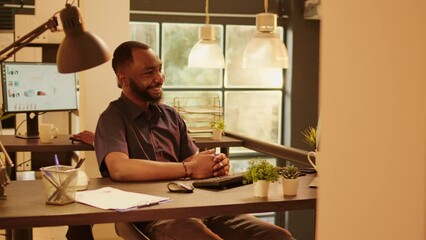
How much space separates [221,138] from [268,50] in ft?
3.43

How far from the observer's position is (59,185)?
2051 mm

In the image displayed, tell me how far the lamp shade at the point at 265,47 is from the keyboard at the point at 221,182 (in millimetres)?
991

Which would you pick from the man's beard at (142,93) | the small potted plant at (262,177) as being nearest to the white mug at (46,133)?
the man's beard at (142,93)

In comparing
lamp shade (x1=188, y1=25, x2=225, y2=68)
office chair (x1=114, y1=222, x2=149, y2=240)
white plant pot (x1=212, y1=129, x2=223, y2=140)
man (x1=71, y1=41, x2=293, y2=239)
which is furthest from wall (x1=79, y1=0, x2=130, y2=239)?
office chair (x1=114, y1=222, x2=149, y2=240)

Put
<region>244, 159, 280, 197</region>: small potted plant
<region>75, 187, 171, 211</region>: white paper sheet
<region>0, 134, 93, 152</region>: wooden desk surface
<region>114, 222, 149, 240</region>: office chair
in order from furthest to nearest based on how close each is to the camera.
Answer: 1. <region>0, 134, 93, 152</region>: wooden desk surface
2. <region>114, 222, 149, 240</region>: office chair
3. <region>244, 159, 280, 197</region>: small potted plant
4. <region>75, 187, 171, 211</region>: white paper sheet

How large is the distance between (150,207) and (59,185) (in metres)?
0.31

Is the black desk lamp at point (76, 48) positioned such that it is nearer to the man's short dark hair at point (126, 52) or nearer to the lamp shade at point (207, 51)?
the man's short dark hair at point (126, 52)

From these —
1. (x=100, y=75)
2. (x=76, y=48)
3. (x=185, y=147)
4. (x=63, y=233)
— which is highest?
(x=76, y=48)

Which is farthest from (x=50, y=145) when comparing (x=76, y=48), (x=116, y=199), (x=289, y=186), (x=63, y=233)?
(x=289, y=186)

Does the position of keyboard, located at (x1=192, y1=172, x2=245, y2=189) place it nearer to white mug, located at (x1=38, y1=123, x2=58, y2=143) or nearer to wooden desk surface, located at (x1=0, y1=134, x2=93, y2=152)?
wooden desk surface, located at (x1=0, y1=134, x2=93, y2=152)

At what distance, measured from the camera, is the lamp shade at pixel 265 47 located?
3248 millimetres

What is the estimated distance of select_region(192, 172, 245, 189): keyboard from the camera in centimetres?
233

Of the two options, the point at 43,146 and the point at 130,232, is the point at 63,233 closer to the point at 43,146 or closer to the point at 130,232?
the point at 43,146

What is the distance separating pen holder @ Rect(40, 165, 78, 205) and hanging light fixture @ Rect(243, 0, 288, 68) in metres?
1.43
